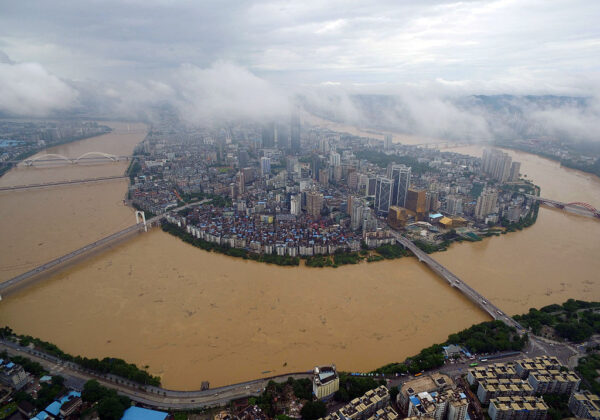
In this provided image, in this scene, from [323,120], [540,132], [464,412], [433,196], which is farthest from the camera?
[323,120]

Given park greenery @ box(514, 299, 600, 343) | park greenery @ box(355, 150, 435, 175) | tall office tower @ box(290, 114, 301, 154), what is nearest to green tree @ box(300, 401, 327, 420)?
park greenery @ box(514, 299, 600, 343)

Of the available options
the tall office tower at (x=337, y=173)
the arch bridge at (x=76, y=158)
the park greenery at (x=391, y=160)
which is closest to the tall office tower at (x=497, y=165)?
the park greenery at (x=391, y=160)

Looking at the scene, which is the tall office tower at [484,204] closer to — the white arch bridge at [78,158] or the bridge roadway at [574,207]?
the bridge roadway at [574,207]

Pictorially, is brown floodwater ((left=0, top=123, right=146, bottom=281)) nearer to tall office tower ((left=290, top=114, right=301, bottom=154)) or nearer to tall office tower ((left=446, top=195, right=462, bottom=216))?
tall office tower ((left=290, top=114, right=301, bottom=154))

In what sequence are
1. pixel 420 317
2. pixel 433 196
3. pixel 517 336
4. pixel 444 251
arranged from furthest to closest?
pixel 433 196 → pixel 444 251 → pixel 420 317 → pixel 517 336

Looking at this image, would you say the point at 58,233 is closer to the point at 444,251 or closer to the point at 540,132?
the point at 444,251

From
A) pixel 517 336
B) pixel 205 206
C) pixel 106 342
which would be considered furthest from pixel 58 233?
pixel 517 336

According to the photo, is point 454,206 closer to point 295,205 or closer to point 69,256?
point 295,205

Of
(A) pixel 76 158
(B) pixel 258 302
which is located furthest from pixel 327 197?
(A) pixel 76 158
